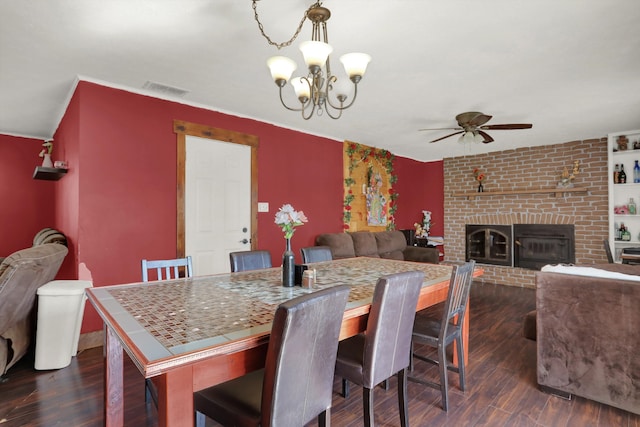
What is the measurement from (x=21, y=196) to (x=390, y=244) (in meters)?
5.79

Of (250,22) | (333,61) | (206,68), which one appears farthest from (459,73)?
(206,68)

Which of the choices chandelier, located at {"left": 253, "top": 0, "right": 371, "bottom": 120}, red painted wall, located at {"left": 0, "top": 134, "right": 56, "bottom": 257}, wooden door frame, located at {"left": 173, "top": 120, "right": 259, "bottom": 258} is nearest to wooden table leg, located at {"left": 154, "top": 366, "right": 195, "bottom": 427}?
chandelier, located at {"left": 253, "top": 0, "right": 371, "bottom": 120}

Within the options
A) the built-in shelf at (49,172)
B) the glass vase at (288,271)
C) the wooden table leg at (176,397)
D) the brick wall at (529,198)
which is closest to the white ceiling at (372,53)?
the built-in shelf at (49,172)

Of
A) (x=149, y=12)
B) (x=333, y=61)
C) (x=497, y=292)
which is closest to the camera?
(x=149, y=12)

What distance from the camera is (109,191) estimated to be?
125 inches

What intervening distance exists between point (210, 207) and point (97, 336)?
1.63 m

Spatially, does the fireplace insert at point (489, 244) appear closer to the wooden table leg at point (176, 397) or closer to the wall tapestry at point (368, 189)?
the wall tapestry at point (368, 189)

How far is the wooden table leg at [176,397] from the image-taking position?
1057mm

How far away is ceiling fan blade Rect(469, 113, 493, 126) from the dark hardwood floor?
241 centimetres

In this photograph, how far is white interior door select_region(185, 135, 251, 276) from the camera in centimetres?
372

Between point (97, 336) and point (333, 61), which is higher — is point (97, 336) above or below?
below

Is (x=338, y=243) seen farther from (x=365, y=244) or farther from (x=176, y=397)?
(x=176, y=397)

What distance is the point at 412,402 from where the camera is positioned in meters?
2.24

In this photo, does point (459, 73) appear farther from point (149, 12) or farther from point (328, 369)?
point (328, 369)
